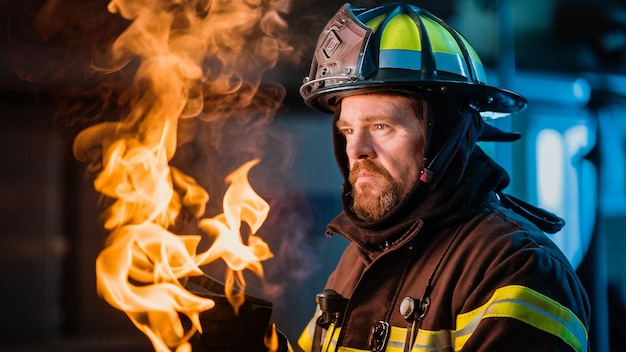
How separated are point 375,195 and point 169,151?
4.47 feet

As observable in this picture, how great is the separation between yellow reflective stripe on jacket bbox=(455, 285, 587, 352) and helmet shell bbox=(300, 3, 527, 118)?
836 millimetres

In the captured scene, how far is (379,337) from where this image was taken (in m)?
2.47

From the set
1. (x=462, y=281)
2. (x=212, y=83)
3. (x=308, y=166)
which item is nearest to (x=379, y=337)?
(x=462, y=281)

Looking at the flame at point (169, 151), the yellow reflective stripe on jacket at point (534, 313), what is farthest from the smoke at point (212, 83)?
the yellow reflective stripe on jacket at point (534, 313)

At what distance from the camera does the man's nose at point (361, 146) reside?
9.02 feet

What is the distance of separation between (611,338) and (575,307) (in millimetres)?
3868

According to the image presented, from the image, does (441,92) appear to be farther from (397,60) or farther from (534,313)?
(534,313)

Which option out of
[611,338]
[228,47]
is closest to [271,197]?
[228,47]

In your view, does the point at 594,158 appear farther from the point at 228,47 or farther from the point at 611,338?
the point at 228,47

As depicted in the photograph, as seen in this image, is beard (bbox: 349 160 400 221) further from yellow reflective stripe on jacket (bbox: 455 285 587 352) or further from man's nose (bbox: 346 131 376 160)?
yellow reflective stripe on jacket (bbox: 455 285 587 352)

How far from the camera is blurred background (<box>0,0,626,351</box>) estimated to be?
567 centimetres

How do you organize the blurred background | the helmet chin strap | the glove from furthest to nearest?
the blurred background, the helmet chin strap, the glove

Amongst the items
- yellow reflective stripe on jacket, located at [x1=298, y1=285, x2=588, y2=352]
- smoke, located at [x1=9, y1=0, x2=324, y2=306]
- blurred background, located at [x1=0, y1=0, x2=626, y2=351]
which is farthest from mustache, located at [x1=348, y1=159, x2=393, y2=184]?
smoke, located at [x1=9, y1=0, x2=324, y2=306]

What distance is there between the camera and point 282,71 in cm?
611
